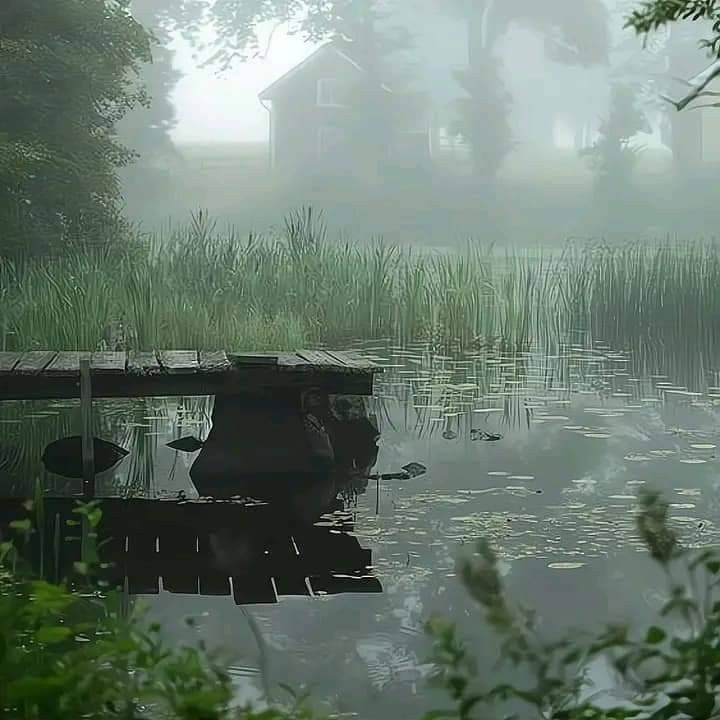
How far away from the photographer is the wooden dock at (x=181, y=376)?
3.54 m

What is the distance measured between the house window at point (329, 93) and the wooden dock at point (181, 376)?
5.36 feet

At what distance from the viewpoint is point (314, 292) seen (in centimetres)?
509

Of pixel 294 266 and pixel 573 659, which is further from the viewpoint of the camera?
pixel 294 266

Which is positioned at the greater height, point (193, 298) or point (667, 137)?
point (667, 137)

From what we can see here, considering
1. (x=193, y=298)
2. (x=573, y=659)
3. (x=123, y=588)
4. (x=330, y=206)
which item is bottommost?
(x=123, y=588)

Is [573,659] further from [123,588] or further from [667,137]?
[667,137]

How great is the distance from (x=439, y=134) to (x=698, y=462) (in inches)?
73.4

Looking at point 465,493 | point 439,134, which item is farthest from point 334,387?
point 439,134

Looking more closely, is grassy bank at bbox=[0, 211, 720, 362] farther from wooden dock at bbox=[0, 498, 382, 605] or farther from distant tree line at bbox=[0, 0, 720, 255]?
wooden dock at bbox=[0, 498, 382, 605]

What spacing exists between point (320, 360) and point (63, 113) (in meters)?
2.02

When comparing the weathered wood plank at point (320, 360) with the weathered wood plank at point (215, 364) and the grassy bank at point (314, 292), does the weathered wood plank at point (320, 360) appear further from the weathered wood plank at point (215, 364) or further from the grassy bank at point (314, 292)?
the grassy bank at point (314, 292)

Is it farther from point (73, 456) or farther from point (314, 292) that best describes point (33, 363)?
point (314, 292)

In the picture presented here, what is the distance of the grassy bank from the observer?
4906 mm

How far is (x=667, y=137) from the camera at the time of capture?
17.1 ft
